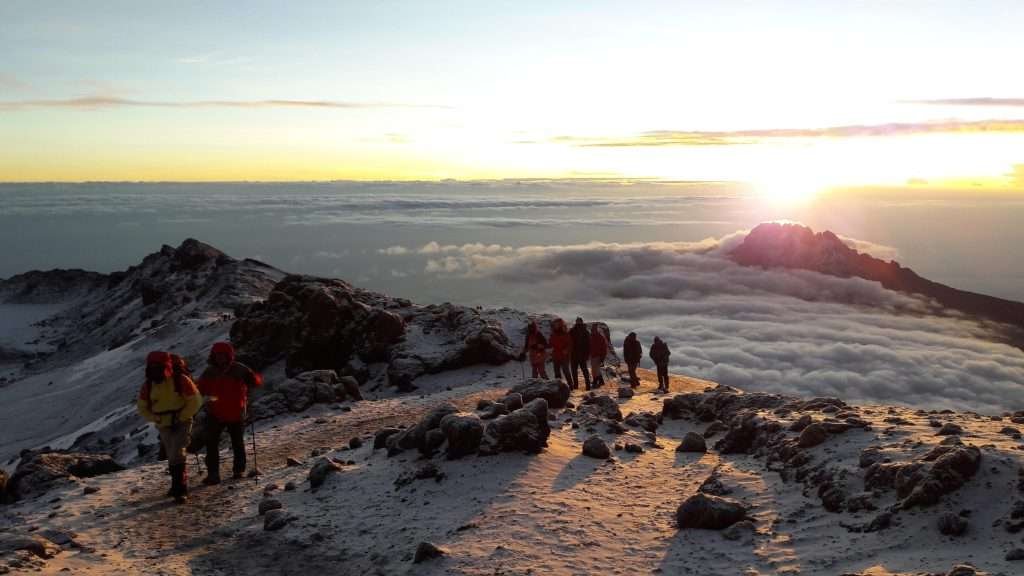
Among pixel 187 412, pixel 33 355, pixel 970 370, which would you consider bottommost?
pixel 970 370

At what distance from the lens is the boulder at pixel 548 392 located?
585 inches

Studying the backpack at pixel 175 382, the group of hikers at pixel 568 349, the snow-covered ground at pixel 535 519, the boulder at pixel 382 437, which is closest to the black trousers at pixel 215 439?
the snow-covered ground at pixel 535 519

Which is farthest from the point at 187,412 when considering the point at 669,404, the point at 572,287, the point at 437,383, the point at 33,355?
the point at 572,287

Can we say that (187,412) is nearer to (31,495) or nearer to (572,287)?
(31,495)

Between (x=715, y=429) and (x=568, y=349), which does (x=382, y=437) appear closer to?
(x=715, y=429)

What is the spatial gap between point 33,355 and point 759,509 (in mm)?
54978

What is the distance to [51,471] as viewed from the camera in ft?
40.3

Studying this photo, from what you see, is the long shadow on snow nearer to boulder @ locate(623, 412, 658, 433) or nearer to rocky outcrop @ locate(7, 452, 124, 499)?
boulder @ locate(623, 412, 658, 433)

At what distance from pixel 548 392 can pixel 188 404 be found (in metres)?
6.74

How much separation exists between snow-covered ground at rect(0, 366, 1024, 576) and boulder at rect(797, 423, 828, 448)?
29 centimetres

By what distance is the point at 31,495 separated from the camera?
11680 mm

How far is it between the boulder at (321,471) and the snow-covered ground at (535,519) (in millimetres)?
139

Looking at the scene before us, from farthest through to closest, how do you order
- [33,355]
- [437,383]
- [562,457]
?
[33,355] → [437,383] → [562,457]

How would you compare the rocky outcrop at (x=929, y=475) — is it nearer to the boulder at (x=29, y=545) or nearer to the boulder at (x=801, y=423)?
the boulder at (x=801, y=423)
